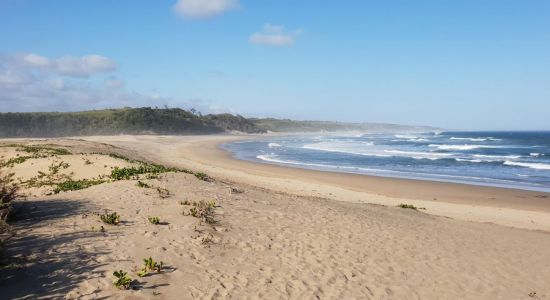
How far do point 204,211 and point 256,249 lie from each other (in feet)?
7.21

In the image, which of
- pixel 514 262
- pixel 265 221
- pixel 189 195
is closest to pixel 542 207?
pixel 514 262

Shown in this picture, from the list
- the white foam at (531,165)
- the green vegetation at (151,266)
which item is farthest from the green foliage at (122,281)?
the white foam at (531,165)

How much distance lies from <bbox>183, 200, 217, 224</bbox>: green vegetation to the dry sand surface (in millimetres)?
155

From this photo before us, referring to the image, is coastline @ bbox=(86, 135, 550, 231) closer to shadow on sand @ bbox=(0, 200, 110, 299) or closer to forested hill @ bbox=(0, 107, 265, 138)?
shadow on sand @ bbox=(0, 200, 110, 299)

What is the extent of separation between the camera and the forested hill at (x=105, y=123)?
67.1 m

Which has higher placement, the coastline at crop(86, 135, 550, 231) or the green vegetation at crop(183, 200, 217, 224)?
the green vegetation at crop(183, 200, 217, 224)

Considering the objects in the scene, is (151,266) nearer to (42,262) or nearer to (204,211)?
(42,262)

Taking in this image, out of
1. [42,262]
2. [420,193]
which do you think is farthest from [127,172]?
[420,193]

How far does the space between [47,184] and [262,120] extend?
545ft

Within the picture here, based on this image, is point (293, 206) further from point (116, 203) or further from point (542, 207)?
point (542, 207)

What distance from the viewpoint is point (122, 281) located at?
5.95 m

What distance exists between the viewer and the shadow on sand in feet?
18.6

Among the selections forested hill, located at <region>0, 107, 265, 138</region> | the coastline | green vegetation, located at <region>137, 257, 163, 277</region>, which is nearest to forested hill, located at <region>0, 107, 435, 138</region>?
forested hill, located at <region>0, 107, 265, 138</region>

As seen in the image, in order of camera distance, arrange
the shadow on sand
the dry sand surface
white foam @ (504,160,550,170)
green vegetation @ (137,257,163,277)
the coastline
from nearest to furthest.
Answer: the shadow on sand < the dry sand surface < green vegetation @ (137,257,163,277) < the coastline < white foam @ (504,160,550,170)
